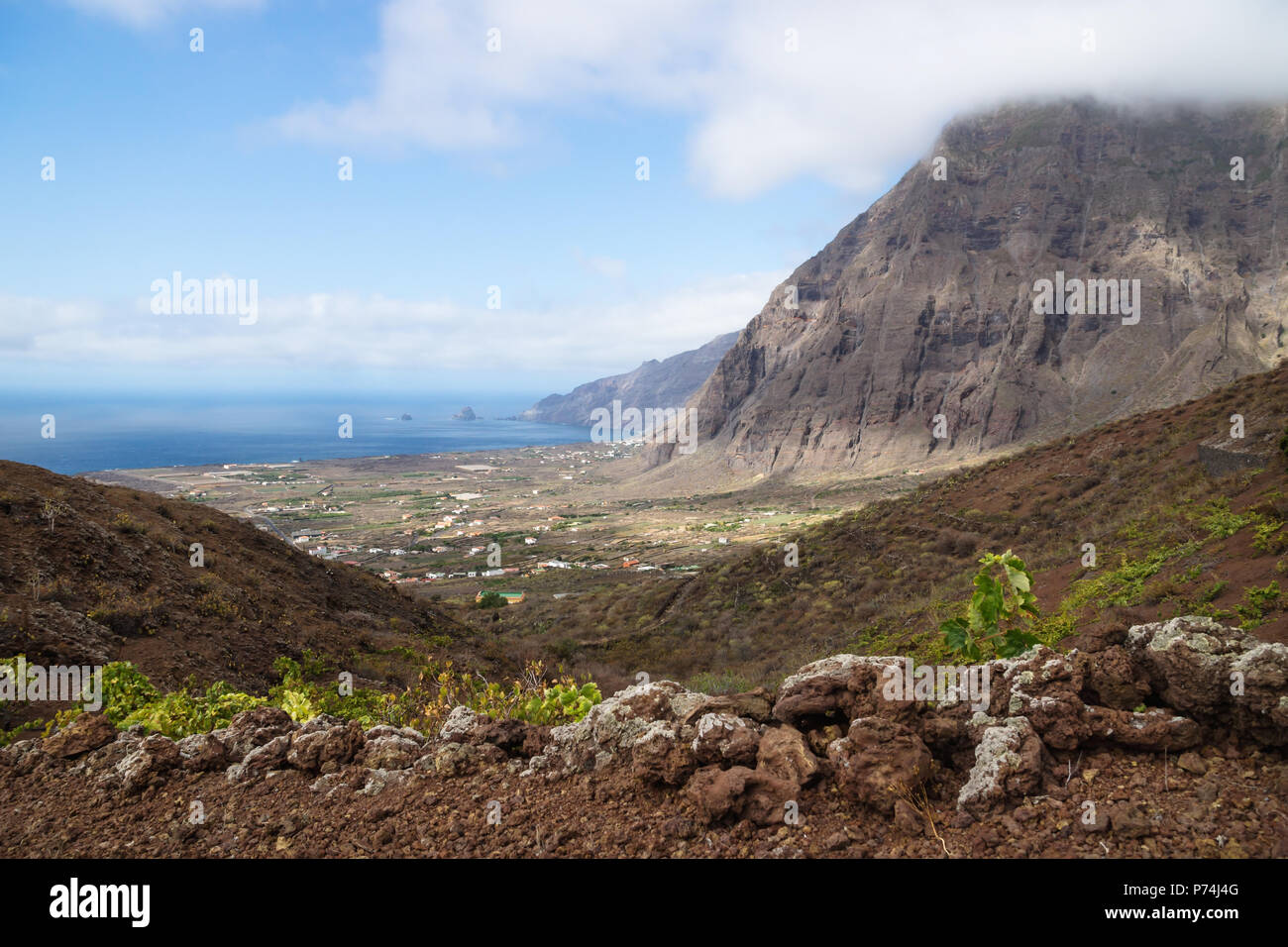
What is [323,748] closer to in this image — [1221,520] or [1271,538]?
[1271,538]

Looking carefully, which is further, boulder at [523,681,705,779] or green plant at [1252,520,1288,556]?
green plant at [1252,520,1288,556]

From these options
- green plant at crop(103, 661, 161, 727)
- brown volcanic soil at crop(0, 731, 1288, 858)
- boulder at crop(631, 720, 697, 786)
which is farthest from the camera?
green plant at crop(103, 661, 161, 727)

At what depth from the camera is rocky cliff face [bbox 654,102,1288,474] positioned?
96500mm

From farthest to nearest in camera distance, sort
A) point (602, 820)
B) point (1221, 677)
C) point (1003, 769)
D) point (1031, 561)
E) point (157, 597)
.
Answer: point (1031, 561) < point (157, 597) < point (602, 820) < point (1221, 677) < point (1003, 769)

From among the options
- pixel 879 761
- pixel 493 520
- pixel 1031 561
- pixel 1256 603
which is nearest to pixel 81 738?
pixel 879 761

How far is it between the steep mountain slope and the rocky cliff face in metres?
102

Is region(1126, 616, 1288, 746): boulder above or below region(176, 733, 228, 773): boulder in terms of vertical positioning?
above

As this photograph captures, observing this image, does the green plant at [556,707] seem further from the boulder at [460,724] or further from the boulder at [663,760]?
the boulder at [663,760]

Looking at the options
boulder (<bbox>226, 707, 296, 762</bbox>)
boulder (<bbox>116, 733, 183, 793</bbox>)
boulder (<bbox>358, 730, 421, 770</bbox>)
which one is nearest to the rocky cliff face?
boulder (<bbox>358, 730, 421, 770</bbox>)

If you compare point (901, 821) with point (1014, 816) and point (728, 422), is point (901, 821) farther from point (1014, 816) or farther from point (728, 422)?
point (728, 422)

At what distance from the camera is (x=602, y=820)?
3.84 m

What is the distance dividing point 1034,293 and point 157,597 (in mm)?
128949

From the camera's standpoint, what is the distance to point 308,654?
42.0 ft

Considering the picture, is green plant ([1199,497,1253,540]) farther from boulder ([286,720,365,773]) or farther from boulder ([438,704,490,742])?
boulder ([286,720,365,773])
